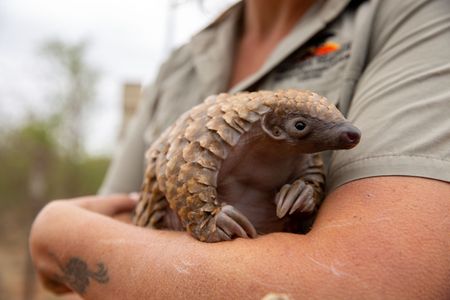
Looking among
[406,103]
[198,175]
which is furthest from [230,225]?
[406,103]

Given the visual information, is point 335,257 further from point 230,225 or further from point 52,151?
point 52,151

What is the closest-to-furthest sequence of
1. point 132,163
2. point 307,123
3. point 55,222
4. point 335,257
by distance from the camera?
point 335,257 < point 307,123 < point 55,222 < point 132,163

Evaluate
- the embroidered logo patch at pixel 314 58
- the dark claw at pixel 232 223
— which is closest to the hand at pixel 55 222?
the dark claw at pixel 232 223

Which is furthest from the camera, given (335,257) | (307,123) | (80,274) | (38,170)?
(38,170)

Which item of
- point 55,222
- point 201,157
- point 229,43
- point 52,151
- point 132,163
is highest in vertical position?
point 201,157

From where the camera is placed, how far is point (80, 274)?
1227mm

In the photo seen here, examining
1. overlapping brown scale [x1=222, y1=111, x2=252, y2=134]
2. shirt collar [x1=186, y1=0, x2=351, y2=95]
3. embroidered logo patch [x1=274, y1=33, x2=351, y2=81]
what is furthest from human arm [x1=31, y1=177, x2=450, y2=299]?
shirt collar [x1=186, y1=0, x2=351, y2=95]

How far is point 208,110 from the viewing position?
108 cm

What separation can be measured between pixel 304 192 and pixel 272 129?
0.47 feet

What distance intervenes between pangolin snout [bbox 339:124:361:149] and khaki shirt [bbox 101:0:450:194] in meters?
0.08

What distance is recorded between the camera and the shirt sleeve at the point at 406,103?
0.96 meters

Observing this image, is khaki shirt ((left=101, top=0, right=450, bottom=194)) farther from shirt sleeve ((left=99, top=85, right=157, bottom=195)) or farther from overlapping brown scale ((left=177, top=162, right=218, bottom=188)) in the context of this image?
overlapping brown scale ((left=177, top=162, right=218, bottom=188))

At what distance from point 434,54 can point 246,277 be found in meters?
0.61

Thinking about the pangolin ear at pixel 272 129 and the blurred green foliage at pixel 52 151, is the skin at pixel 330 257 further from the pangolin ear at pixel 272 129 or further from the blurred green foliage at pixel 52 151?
the blurred green foliage at pixel 52 151
